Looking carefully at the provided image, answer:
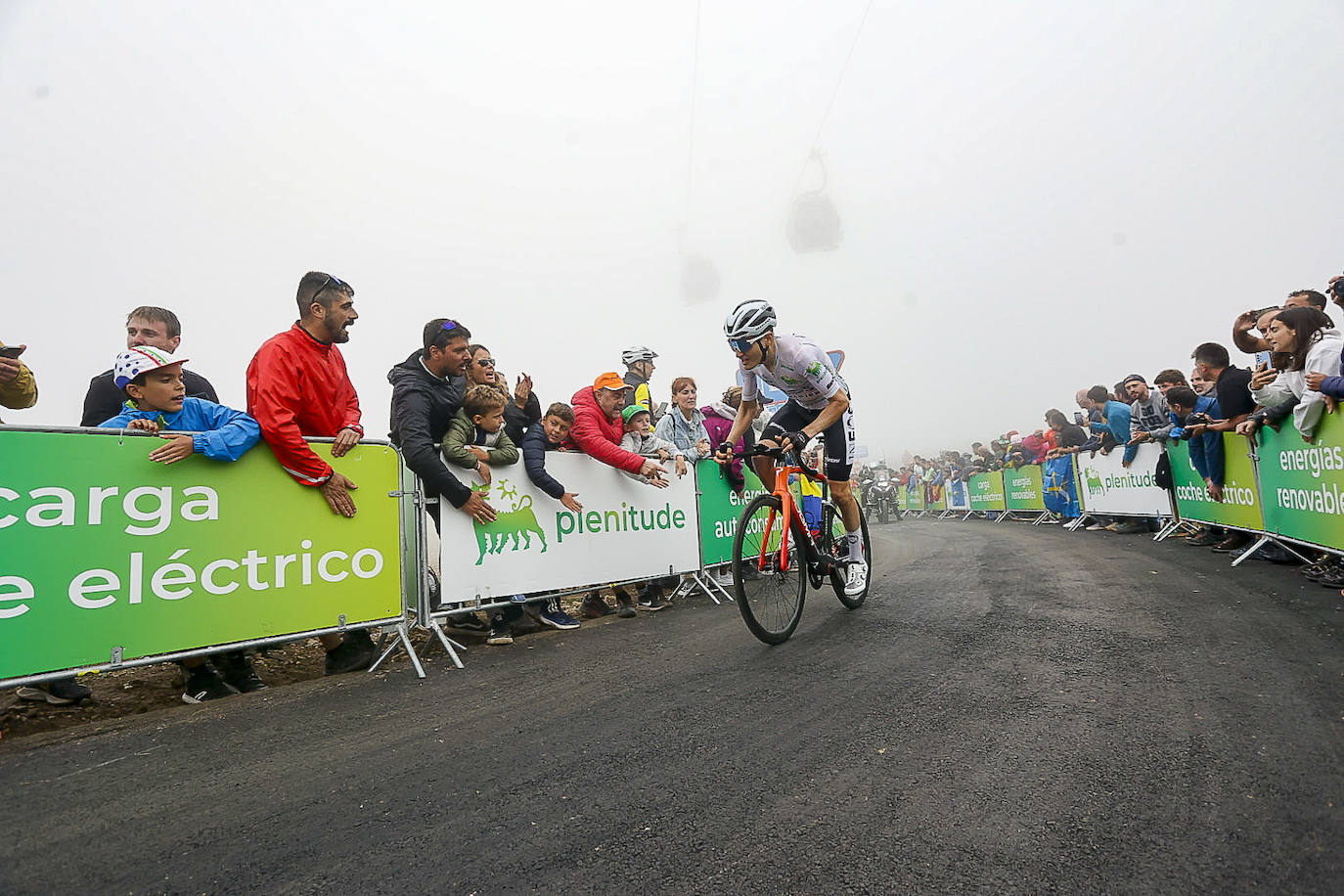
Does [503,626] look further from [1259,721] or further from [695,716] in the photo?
[1259,721]

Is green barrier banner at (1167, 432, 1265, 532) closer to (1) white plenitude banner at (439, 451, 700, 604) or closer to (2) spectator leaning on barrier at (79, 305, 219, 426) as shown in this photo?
(1) white plenitude banner at (439, 451, 700, 604)

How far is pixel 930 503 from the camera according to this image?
23.9 meters

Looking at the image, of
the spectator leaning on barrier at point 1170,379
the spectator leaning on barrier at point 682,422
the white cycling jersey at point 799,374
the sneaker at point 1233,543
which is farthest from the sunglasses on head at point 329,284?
the spectator leaning on barrier at point 1170,379

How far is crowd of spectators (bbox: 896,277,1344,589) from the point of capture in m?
4.78

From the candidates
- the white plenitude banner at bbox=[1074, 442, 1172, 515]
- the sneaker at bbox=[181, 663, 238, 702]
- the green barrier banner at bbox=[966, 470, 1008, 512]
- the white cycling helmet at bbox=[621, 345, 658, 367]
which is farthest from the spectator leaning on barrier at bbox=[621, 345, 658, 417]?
the green barrier banner at bbox=[966, 470, 1008, 512]

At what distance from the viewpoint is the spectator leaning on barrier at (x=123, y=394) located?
12.6ft

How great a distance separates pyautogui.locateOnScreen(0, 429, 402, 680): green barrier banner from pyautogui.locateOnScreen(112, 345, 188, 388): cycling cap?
1.45 feet

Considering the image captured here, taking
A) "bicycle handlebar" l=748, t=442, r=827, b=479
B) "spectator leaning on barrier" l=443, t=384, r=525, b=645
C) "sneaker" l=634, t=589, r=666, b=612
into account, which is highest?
"spectator leaning on barrier" l=443, t=384, r=525, b=645

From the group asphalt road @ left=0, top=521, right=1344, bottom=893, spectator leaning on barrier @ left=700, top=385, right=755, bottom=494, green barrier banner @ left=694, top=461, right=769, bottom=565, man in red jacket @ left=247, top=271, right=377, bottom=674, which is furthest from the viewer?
spectator leaning on barrier @ left=700, top=385, right=755, bottom=494

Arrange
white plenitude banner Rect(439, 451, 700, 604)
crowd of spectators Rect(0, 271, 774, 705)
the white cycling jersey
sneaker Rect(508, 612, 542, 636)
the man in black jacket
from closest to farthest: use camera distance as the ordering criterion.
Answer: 1. crowd of spectators Rect(0, 271, 774, 705)
2. the white cycling jersey
3. the man in black jacket
4. white plenitude banner Rect(439, 451, 700, 604)
5. sneaker Rect(508, 612, 542, 636)

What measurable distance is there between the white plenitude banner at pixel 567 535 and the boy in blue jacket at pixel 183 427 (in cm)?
126

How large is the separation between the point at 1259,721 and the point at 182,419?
5.25 metres

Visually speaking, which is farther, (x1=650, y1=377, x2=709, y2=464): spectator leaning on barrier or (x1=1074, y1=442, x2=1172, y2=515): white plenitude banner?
(x1=1074, y1=442, x2=1172, y2=515): white plenitude banner

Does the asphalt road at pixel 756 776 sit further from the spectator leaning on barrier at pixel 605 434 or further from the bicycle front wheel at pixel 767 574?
the spectator leaning on barrier at pixel 605 434
